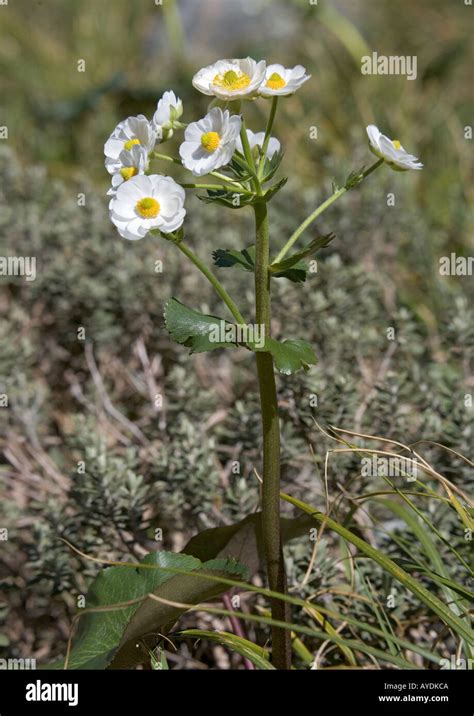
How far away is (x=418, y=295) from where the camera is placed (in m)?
2.46

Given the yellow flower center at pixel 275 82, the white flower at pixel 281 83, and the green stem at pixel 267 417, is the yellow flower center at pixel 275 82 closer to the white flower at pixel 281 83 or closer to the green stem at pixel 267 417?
the white flower at pixel 281 83

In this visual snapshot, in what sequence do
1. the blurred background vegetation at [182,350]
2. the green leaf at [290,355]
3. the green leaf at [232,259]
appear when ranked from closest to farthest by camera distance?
the green leaf at [290,355], the green leaf at [232,259], the blurred background vegetation at [182,350]

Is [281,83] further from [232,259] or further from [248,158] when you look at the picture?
[232,259]

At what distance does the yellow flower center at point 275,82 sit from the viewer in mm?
1003

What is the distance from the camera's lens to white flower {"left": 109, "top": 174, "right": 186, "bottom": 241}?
958 millimetres

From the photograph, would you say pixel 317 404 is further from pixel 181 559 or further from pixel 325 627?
pixel 181 559

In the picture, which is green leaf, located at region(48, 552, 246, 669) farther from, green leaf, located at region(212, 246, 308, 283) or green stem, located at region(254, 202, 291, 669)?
green leaf, located at region(212, 246, 308, 283)

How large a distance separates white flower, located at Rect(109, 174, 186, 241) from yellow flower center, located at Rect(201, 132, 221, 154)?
0.18ft

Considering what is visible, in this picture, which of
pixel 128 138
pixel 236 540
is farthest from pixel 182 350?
pixel 128 138

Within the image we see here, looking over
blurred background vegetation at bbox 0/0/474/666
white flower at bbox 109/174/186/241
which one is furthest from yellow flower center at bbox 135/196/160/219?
blurred background vegetation at bbox 0/0/474/666

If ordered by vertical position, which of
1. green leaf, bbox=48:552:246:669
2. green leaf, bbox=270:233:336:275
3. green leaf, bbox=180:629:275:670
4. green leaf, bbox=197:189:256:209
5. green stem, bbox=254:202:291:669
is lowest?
green leaf, bbox=180:629:275:670

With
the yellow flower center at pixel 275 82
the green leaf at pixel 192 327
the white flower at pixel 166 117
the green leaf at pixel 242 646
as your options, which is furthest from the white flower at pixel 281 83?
the green leaf at pixel 242 646

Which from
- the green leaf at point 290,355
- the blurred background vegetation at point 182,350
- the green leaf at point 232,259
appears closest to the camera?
the green leaf at point 290,355
